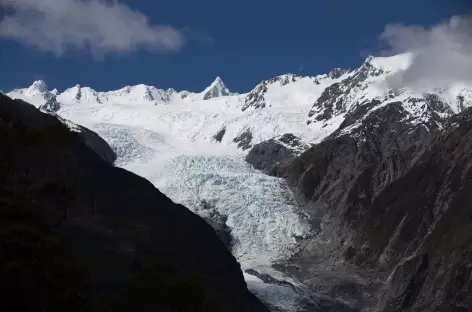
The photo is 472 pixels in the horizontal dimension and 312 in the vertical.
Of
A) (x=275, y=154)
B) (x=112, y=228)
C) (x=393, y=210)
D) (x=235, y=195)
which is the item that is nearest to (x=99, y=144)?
(x=235, y=195)

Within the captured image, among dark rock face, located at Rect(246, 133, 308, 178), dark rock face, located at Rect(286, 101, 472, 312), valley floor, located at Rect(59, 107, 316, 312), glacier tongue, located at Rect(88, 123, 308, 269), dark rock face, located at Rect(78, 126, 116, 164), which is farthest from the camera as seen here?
dark rock face, located at Rect(246, 133, 308, 178)

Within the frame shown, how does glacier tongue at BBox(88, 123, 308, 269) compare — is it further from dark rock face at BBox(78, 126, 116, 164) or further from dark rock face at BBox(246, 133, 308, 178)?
dark rock face at BBox(246, 133, 308, 178)

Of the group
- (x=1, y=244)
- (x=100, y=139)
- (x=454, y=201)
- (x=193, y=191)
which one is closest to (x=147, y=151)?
(x=100, y=139)

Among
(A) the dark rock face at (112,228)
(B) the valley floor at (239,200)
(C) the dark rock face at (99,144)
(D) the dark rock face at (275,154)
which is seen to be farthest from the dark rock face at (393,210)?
(C) the dark rock face at (99,144)

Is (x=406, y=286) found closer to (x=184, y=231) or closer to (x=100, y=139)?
(x=184, y=231)

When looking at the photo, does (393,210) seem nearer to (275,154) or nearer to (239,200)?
(239,200)

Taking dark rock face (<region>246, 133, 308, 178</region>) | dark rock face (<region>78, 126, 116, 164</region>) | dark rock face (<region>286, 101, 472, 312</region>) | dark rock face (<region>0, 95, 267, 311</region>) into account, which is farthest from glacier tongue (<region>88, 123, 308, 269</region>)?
dark rock face (<region>0, 95, 267, 311</region>)
